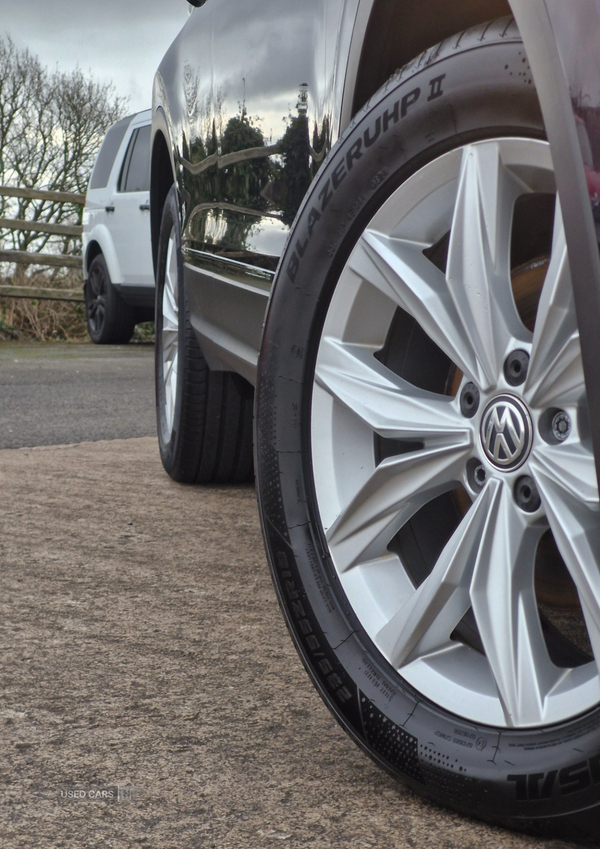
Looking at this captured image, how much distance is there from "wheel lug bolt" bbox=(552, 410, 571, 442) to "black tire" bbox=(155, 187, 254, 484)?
6.53 ft

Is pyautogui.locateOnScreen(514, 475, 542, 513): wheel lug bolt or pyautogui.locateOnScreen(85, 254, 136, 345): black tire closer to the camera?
pyautogui.locateOnScreen(514, 475, 542, 513): wheel lug bolt

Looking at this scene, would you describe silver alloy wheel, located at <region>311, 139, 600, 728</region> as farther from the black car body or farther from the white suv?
the white suv

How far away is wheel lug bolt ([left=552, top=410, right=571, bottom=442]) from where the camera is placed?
114 centimetres

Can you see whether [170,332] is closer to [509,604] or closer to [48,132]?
[509,604]

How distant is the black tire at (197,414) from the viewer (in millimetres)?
3064

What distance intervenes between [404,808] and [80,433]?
355 centimetres

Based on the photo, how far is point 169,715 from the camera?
4.99 feet

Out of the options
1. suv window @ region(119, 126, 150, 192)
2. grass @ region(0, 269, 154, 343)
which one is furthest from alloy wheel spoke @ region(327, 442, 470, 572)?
grass @ region(0, 269, 154, 343)

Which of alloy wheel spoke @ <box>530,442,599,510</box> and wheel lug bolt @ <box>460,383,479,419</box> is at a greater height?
wheel lug bolt @ <box>460,383,479,419</box>

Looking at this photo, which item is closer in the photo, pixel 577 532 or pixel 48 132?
pixel 577 532

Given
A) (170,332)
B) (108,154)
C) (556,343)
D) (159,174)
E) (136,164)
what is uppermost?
(108,154)

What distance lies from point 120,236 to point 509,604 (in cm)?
912

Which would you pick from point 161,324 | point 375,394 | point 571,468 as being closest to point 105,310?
point 161,324

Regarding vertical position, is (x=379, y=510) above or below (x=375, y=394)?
below
